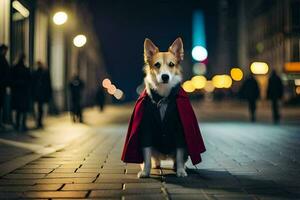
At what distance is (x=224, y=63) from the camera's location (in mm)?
127438

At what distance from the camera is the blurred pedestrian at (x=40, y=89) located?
56.4 ft

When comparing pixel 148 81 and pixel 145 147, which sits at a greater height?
pixel 148 81

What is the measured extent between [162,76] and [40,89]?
11355 mm

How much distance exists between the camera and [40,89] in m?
17.3

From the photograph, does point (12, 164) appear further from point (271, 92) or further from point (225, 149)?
point (271, 92)

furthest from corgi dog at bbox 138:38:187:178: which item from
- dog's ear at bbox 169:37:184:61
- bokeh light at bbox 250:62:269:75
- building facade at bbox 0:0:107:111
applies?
bokeh light at bbox 250:62:269:75

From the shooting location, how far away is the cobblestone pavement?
543 centimetres

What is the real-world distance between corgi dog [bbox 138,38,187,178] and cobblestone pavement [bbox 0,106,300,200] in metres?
0.19

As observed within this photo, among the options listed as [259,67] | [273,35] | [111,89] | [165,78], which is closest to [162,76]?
[165,78]

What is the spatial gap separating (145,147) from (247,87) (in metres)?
16.4

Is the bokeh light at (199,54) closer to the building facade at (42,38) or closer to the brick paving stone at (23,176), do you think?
the building facade at (42,38)

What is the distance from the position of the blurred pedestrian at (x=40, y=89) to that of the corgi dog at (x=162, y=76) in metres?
10.9

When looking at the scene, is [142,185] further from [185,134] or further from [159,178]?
[185,134]

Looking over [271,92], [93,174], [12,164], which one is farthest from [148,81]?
[271,92]
